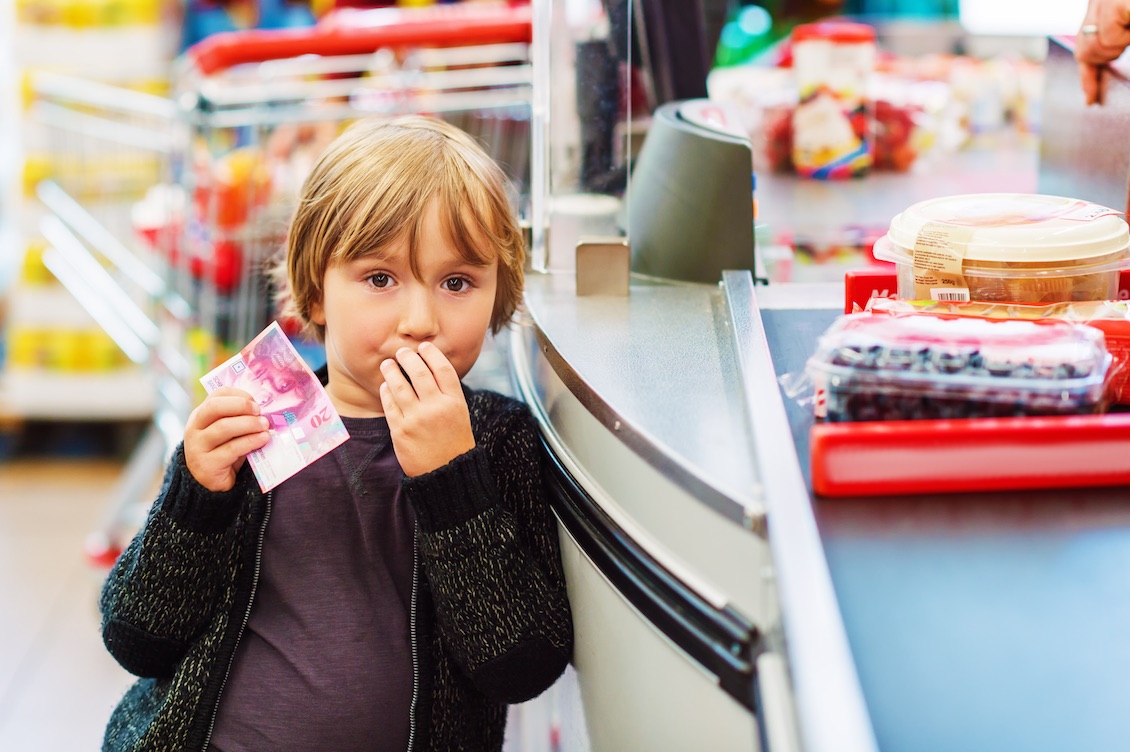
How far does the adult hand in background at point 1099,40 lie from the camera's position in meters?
1.34

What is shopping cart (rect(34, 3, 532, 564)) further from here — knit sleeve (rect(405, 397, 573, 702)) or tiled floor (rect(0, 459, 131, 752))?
knit sleeve (rect(405, 397, 573, 702))

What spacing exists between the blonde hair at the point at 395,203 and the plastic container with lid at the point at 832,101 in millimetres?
1099

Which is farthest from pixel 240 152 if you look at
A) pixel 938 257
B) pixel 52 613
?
pixel 938 257

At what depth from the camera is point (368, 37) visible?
2.63 metres

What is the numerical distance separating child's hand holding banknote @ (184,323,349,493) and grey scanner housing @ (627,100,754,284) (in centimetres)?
49

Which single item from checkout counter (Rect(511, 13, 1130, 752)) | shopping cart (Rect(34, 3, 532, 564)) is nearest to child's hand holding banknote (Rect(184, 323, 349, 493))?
checkout counter (Rect(511, 13, 1130, 752))

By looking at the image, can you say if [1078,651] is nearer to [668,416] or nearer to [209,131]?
[668,416]

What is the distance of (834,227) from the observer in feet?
6.23

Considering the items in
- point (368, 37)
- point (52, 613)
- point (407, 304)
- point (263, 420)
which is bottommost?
point (52, 613)

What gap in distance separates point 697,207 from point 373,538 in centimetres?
53

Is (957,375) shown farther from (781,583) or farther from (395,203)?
(395,203)

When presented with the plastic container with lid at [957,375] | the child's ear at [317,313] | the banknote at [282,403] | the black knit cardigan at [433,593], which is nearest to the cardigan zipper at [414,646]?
the black knit cardigan at [433,593]

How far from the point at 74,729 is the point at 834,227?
5.74 feet

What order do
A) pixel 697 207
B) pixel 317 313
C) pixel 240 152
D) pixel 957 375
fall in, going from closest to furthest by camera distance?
1. pixel 957 375
2. pixel 317 313
3. pixel 697 207
4. pixel 240 152
